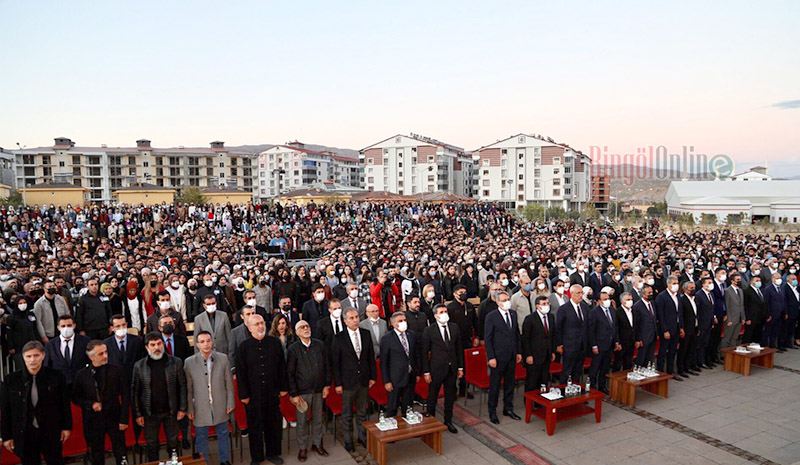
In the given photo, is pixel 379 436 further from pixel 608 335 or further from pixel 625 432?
pixel 608 335

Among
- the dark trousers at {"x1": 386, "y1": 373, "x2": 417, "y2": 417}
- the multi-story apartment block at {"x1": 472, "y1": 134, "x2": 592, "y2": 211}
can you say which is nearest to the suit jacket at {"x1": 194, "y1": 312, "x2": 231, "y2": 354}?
the dark trousers at {"x1": 386, "y1": 373, "x2": 417, "y2": 417}

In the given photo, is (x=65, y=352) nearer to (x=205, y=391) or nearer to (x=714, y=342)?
(x=205, y=391)

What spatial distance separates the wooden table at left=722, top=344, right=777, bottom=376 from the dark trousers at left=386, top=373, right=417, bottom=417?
21.0ft

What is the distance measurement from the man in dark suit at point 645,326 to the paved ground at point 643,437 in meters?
0.68

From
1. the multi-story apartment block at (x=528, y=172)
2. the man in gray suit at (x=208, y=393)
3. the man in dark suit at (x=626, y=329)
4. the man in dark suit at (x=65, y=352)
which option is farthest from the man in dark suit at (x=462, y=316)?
the multi-story apartment block at (x=528, y=172)

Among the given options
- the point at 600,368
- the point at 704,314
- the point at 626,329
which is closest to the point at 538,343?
the point at 600,368

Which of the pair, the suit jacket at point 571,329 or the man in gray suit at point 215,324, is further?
the suit jacket at point 571,329

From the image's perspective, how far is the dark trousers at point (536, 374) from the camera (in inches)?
297

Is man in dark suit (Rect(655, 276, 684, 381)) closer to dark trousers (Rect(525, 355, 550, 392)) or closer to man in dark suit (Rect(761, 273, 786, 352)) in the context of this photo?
dark trousers (Rect(525, 355, 550, 392))

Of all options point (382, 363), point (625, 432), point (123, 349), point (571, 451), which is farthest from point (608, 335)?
point (123, 349)

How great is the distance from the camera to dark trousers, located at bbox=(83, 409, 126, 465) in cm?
548

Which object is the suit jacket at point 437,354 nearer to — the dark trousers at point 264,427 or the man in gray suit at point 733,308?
the dark trousers at point 264,427

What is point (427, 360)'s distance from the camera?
6785mm

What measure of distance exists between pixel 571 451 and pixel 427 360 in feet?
6.69
